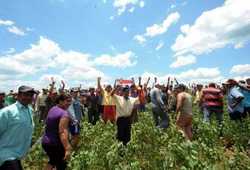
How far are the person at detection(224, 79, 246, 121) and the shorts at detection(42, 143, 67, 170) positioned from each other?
225 inches

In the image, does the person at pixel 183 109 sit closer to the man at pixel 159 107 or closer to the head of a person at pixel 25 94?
the man at pixel 159 107

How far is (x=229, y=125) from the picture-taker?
38.4 feet

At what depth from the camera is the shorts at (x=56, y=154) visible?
6676 millimetres

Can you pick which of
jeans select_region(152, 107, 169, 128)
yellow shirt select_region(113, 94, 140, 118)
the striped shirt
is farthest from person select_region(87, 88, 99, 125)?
yellow shirt select_region(113, 94, 140, 118)

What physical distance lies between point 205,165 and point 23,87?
264 cm

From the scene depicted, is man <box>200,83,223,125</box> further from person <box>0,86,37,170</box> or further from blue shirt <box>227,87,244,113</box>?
person <box>0,86,37,170</box>

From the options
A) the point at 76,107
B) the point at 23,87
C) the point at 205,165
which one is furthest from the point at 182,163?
the point at 76,107

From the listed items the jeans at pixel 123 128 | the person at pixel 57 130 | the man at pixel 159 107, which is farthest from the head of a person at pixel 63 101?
the man at pixel 159 107

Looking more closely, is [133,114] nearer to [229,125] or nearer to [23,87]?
[229,125]

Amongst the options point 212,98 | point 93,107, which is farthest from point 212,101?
point 93,107

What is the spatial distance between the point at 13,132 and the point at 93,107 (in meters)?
11.5

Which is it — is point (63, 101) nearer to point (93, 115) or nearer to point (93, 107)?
point (93, 107)

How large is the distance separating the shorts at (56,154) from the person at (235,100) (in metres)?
5.71

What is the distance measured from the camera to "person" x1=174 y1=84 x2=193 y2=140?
1037cm
